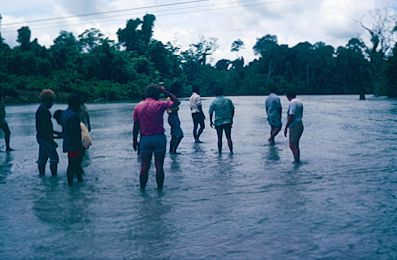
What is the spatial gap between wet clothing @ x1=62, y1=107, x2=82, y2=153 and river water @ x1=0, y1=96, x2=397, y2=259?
0.74 m

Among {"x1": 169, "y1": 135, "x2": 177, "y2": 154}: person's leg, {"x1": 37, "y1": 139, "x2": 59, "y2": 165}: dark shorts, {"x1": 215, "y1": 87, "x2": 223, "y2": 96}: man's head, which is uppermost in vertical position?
{"x1": 215, "y1": 87, "x2": 223, "y2": 96}: man's head

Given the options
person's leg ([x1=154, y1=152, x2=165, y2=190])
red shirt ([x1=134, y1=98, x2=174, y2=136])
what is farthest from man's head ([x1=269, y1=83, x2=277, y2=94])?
red shirt ([x1=134, y1=98, x2=174, y2=136])

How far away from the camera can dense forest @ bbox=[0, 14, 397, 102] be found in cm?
6906

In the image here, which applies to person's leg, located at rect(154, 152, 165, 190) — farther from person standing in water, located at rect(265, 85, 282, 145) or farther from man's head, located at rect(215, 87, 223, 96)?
person standing in water, located at rect(265, 85, 282, 145)

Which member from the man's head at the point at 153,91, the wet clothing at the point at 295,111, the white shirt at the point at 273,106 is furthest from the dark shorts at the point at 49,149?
the white shirt at the point at 273,106

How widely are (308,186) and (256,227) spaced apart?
2.73 metres

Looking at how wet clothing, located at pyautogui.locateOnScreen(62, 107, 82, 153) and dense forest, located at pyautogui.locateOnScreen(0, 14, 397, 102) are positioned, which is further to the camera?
dense forest, located at pyautogui.locateOnScreen(0, 14, 397, 102)

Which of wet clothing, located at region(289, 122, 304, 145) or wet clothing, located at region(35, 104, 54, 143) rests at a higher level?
wet clothing, located at region(35, 104, 54, 143)

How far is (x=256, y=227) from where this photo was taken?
20.4 ft

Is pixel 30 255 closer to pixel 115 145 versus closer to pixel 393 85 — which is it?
pixel 115 145

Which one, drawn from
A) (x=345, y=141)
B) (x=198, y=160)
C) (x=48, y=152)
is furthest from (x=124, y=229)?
(x=345, y=141)

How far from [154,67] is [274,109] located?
7572 centimetres

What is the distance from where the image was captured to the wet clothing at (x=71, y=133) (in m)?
9.07

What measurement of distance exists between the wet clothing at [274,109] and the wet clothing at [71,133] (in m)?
7.51
